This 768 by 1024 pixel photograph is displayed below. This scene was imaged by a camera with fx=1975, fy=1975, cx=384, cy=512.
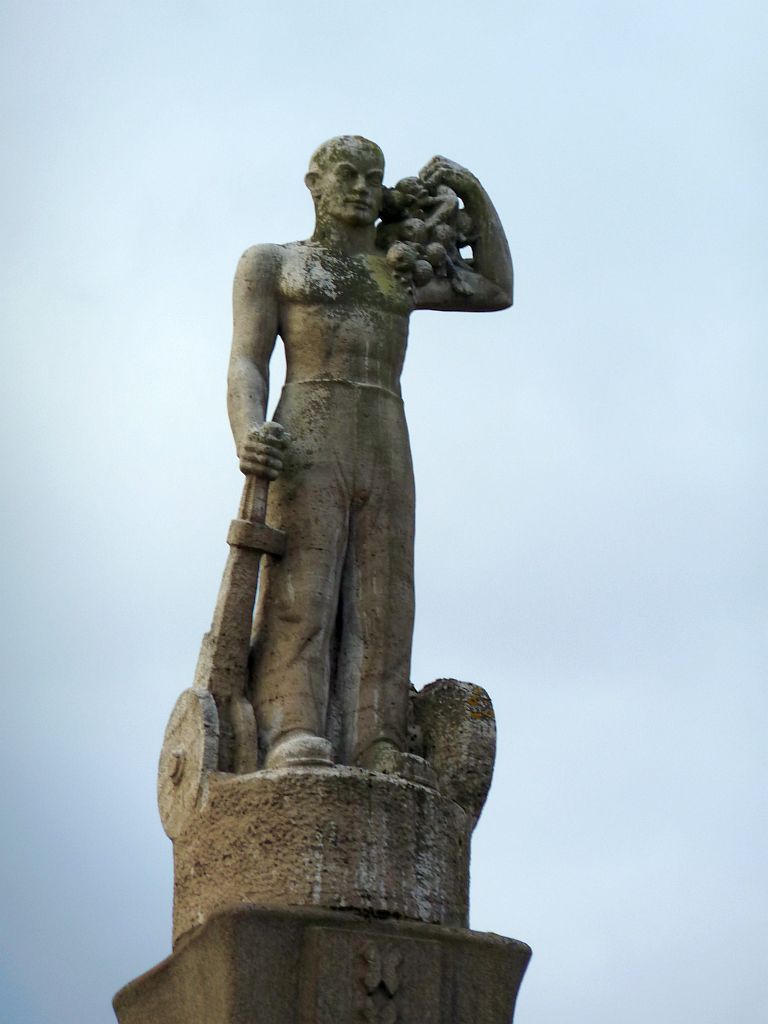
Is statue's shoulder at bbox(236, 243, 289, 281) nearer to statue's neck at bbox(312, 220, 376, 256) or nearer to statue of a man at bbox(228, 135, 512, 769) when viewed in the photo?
statue of a man at bbox(228, 135, 512, 769)

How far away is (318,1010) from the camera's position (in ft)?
25.2

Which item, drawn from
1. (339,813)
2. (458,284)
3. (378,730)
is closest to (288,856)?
(339,813)

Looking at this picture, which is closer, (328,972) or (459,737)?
(328,972)

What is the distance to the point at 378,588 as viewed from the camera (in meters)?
8.95

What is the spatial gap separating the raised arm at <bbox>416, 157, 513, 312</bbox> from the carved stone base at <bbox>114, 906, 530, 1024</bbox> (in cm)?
325

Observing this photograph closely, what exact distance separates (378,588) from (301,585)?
386 mm

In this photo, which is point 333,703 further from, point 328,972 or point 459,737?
point 328,972

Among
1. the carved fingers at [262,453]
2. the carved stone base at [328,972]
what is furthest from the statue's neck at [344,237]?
the carved stone base at [328,972]

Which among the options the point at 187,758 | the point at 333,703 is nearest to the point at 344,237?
the point at 333,703

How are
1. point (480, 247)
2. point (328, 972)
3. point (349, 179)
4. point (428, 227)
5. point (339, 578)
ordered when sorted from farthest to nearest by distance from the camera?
point (480, 247)
point (428, 227)
point (349, 179)
point (339, 578)
point (328, 972)

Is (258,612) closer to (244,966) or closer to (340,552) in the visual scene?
(340,552)

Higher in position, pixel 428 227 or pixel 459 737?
pixel 428 227

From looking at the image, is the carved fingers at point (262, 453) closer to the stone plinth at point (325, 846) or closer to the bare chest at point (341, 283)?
the bare chest at point (341, 283)

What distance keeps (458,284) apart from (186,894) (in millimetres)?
3258
